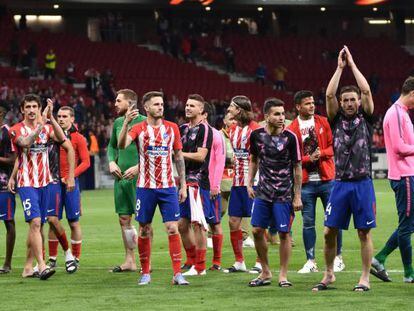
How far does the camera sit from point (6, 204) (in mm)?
14914

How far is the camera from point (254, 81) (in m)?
54.8

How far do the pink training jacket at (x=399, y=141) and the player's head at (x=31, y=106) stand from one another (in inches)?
170

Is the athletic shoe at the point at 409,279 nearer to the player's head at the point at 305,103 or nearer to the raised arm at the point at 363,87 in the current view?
the raised arm at the point at 363,87

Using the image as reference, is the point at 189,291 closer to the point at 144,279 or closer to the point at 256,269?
the point at 144,279

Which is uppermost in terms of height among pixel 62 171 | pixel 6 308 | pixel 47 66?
pixel 47 66

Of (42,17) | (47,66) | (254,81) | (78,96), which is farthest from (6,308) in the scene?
(42,17)

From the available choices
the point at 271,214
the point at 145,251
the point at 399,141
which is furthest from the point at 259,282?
the point at 399,141

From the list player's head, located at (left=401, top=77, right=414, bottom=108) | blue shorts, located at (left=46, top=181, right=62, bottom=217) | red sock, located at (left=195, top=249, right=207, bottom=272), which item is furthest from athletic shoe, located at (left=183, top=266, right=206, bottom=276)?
player's head, located at (left=401, top=77, right=414, bottom=108)

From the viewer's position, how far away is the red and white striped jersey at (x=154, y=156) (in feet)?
44.5

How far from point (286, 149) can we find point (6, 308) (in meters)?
3.59

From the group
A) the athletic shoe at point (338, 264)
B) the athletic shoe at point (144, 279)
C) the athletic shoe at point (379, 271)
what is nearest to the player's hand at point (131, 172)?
the athletic shoe at point (144, 279)

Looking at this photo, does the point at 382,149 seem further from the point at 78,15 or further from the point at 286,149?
the point at 286,149

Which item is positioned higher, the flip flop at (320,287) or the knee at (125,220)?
the knee at (125,220)

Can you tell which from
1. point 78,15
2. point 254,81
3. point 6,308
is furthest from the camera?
point 78,15
